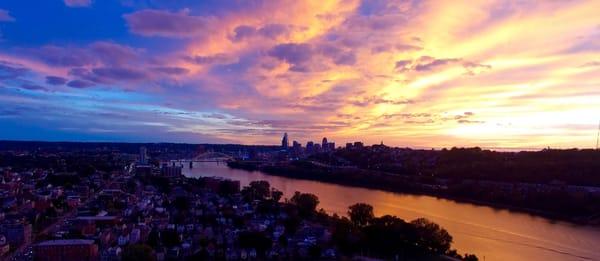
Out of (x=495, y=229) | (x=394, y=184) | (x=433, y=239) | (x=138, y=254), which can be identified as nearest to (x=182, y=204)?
(x=138, y=254)

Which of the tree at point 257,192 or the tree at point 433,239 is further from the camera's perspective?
the tree at point 257,192

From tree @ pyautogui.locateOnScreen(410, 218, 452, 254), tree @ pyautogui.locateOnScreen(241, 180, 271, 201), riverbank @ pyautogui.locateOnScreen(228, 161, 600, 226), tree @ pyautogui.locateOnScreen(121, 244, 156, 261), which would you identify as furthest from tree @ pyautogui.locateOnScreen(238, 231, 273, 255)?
riverbank @ pyautogui.locateOnScreen(228, 161, 600, 226)

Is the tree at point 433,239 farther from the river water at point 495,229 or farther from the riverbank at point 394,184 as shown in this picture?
the riverbank at point 394,184

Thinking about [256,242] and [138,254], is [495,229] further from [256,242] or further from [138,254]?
[138,254]

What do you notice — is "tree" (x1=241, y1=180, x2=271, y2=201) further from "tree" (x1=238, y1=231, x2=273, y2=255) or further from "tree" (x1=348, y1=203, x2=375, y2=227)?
"tree" (x1=238, y1=231, x2=273, y2=255)

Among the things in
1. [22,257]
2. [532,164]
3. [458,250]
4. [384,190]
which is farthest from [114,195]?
[532,164]

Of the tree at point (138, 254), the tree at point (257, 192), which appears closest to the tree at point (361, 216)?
the tree at point (138, 254)
